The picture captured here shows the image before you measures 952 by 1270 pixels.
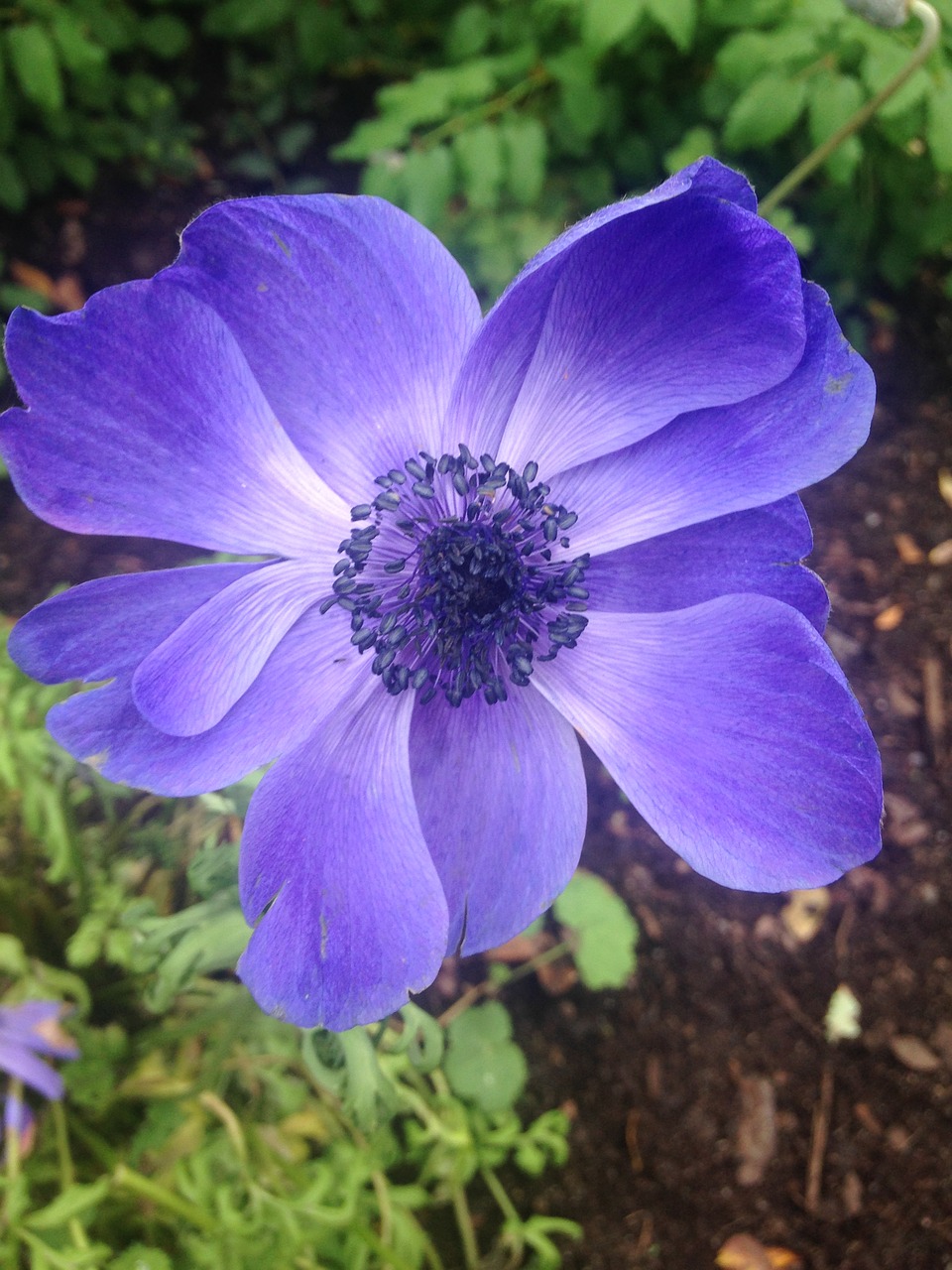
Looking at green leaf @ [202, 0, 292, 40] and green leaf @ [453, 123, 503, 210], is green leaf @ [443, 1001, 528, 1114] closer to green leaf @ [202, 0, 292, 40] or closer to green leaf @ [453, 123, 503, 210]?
green leaf @ [453, 123, 503, 210]

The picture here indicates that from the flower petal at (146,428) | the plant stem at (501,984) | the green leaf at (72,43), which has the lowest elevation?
the plant stem at (501,984)

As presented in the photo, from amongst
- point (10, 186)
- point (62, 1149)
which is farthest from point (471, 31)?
point (62, 1149)

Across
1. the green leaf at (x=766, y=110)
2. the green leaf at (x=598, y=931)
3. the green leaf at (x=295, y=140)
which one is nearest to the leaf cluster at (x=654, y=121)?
the green leaf at (x=766, y=110)

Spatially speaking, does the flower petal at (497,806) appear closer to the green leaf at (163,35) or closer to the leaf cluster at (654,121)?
the leaf cluster at (654,121)

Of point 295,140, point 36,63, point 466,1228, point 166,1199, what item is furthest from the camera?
point 295,140

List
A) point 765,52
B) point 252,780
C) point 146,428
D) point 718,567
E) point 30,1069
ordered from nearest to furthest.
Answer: point 146,428
point 718,567
point 252,780
point 30,1069
point 765,52

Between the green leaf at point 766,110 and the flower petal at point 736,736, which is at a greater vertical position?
the green leaf at point 766,110

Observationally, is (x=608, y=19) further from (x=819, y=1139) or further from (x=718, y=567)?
(x=819, y=1139)

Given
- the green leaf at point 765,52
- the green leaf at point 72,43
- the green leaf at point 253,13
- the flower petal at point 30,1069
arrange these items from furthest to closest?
the green leaf at point 253,13, the green leaf at point 72,43, the green leaf at point 765,52, the flower petal at point 30,1069
